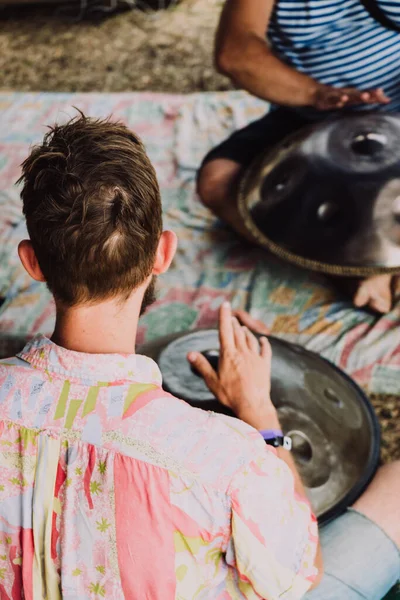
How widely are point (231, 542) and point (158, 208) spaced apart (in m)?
0.36

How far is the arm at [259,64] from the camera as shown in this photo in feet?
5.48

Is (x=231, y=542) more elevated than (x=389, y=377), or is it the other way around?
(x=231, y=542)

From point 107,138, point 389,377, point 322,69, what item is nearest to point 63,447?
point 107,138

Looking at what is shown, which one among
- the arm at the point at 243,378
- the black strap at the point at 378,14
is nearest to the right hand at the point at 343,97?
the black strap at the point at 378,14

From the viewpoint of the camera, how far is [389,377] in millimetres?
1597

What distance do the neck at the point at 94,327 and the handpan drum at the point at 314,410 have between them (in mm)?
345

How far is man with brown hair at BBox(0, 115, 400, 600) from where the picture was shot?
67 cm

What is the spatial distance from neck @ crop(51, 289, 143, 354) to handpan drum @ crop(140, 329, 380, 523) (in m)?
0.35

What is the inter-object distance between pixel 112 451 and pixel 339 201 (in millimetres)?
931

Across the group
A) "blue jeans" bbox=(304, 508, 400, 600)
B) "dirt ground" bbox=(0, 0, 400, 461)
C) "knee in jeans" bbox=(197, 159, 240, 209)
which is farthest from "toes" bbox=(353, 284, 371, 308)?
"dirt ground" bbox=(0, 0, 400, 461)

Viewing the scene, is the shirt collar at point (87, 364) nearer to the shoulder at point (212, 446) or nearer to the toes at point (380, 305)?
the shoulder at point (212, 446)

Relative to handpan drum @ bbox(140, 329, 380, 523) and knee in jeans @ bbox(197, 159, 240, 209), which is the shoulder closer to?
handpan drum @ bbox(140, 329, 380, 523)

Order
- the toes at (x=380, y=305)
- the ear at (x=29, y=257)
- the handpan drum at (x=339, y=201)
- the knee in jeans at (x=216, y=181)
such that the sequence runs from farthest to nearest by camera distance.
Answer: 1. the knee in jeans at (x=216, y=181)
2. the toes at (x=380, y=305)
3. the handpan drum at (x=339, y=201)
4. the ear at (x=29, y=257)

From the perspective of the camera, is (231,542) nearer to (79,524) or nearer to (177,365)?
(79,524)
